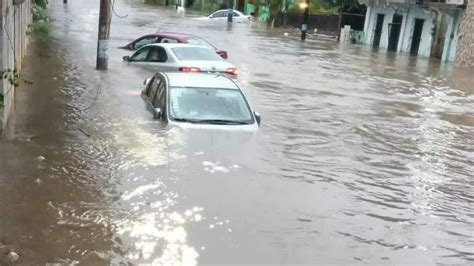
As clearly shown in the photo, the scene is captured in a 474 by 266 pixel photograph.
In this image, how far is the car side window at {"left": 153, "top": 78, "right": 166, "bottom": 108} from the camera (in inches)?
434

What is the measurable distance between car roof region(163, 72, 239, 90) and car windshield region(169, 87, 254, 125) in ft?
0.39

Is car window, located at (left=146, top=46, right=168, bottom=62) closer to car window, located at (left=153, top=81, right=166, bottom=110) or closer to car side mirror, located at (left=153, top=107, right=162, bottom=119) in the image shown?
car window, located at (left=153, top=81, right=166, bottom=110)

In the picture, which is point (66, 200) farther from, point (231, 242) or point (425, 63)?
point (425, 63)

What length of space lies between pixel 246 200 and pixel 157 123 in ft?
11.1

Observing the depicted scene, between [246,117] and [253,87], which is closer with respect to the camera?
[246,117]

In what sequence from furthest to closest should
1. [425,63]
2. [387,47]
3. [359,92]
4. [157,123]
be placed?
[387,47] → [425,63] → [359,92] → [157,123]

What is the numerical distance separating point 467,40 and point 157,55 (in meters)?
21.4

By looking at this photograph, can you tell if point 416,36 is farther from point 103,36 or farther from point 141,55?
point 103,36

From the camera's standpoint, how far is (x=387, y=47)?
41438mm

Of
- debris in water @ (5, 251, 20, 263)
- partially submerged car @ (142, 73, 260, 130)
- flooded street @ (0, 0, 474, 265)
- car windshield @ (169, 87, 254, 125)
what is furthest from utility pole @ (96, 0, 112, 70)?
debris in water @ (5, 251, 20, 263)

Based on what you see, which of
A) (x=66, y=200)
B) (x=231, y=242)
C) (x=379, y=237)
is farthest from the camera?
(x=66, y=200)

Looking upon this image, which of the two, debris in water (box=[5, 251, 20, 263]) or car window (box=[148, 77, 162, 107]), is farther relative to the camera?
car window (box=[148, 77, 162, 107])

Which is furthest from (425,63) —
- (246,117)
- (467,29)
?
(246,117)

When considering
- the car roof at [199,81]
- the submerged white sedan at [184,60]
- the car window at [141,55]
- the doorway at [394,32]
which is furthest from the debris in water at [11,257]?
the doorway at [394,32]
